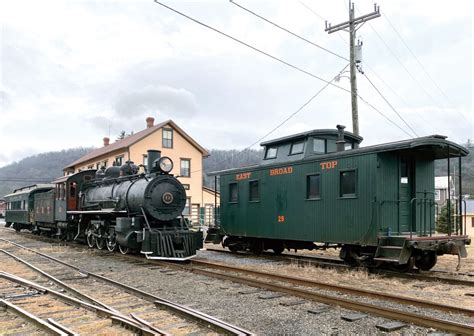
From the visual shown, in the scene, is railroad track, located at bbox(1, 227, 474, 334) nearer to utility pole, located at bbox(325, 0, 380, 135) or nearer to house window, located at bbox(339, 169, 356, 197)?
house window, located at bbox(339, 169, 356, 197)

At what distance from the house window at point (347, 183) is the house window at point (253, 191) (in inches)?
156

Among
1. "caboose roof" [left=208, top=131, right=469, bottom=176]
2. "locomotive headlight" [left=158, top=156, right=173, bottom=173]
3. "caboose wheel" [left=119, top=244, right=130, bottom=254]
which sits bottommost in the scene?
"caboose wheel" [left=119, top=244, right=130, bottom=254]

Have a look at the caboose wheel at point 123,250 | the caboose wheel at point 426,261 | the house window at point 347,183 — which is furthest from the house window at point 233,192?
the caboose wheel at point 426,261

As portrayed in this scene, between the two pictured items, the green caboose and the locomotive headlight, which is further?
the locomotive headlight

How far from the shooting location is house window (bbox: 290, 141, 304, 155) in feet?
45.1

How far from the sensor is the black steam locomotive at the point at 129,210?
13.4 meters

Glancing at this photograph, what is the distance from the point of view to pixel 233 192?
16.3 meters

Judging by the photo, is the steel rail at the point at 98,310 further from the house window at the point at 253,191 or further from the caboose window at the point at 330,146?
the caboose window at the point at 330,146

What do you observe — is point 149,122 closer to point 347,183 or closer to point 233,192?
point 233,192

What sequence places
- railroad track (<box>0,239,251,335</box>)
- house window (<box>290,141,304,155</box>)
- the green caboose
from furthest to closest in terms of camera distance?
1. house window (<box>290,141,304,155</box>)
2. the green caboose
3. railroad track (<box>0,239,251,335</box>)

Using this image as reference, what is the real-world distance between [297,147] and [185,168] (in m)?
27.6

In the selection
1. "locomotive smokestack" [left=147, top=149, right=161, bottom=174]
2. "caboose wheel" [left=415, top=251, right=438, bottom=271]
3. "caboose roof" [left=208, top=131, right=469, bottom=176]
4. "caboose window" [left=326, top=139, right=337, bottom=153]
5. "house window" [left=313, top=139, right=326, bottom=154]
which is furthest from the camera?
"locomotive smokestack" [left=147, top=149, right=161, bottom=174]

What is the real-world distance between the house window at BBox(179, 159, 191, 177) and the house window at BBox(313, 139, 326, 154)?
2757cm

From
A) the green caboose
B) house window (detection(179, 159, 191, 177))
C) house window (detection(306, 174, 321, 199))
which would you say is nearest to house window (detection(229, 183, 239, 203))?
the green caboose
